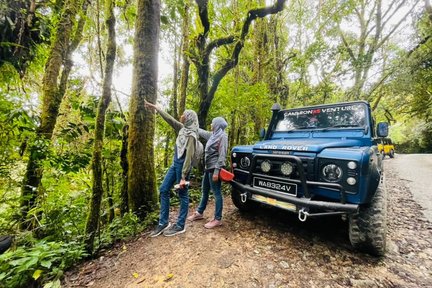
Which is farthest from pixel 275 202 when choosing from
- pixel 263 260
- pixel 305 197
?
pixel 263 260

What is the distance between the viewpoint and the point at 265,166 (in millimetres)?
3416

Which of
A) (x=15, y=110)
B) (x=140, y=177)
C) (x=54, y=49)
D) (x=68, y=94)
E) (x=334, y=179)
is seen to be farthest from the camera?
(x=68, y=94)

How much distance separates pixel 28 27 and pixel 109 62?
8.45 ft

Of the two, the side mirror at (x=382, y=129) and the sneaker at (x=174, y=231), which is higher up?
the side mirror at (x=382, y=129)

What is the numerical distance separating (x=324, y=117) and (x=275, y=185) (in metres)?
1.97

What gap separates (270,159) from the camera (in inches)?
131

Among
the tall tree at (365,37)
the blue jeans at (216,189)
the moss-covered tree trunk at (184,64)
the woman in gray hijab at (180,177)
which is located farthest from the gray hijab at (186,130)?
the tall tree at (365,37)

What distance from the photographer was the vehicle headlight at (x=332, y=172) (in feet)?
8.94

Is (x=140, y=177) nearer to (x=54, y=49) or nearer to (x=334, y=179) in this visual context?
(x=334, y=179)

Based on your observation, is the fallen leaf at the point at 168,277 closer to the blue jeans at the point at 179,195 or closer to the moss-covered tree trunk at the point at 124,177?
the blue jeans at the point at 179,195

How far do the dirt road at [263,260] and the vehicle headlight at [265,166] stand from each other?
1.00 meters

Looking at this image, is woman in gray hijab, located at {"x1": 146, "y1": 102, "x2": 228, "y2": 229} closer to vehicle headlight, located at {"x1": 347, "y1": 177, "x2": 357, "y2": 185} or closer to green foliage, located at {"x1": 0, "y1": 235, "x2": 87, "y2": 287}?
vehicle headlight, located at {"x1": 347, "y1": 177, "x2": 357, "y2": 185}

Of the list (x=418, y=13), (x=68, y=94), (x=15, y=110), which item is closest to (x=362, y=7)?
(x=418, y=13)

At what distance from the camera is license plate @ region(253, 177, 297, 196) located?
3.04 metres
